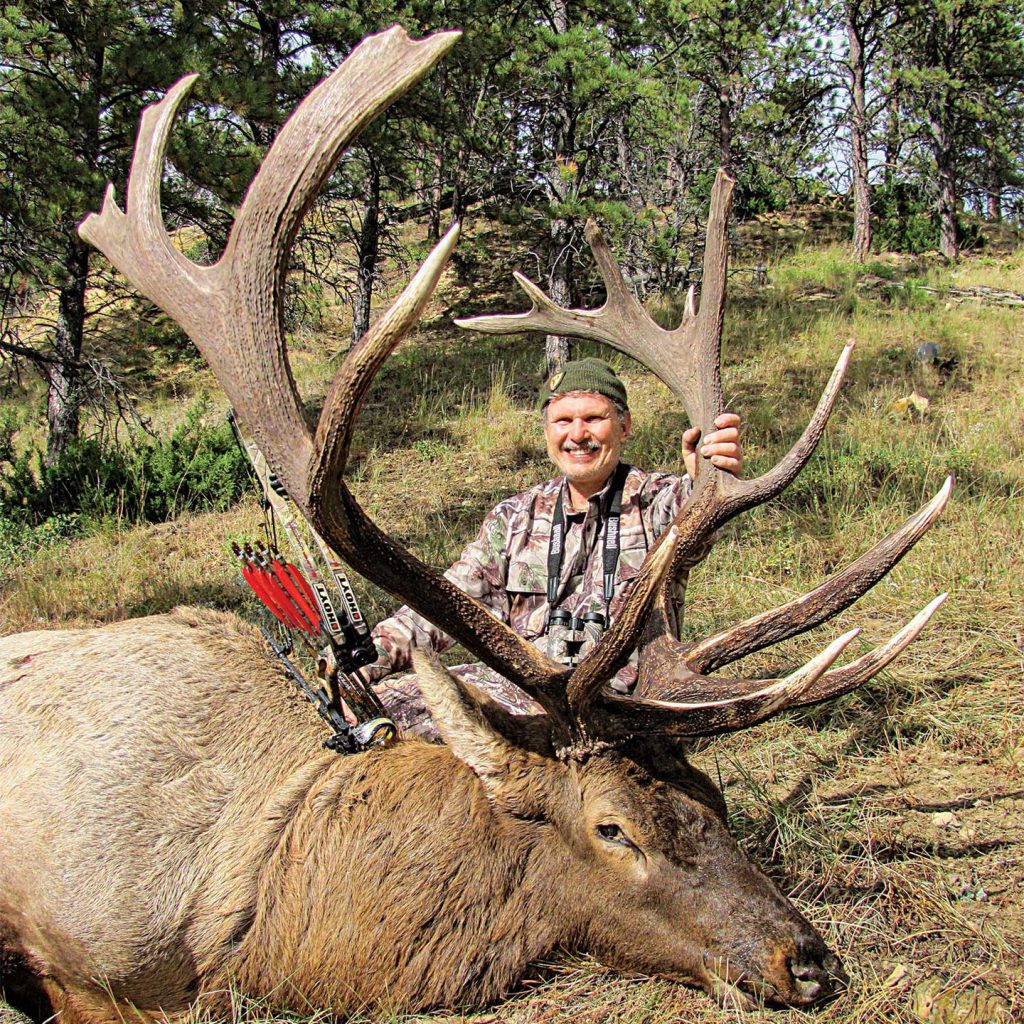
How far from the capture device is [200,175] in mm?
7902

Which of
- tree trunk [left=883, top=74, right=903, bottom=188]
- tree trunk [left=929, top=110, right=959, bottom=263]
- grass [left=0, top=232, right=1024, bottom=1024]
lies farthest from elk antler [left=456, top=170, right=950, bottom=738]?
tree trunk [left=883, top=74, right=903, bottom=188]

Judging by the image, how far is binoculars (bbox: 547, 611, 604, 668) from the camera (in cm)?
321

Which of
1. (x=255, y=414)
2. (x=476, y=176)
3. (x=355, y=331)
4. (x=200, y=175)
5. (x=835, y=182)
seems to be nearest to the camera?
(x=255, y=414)

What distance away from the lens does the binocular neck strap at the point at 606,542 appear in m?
3.51

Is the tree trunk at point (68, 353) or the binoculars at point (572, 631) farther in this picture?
the tree trunk at point (68, 353)

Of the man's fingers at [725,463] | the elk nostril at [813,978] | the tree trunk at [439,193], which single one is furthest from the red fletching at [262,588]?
the tree trunk at [439,193]

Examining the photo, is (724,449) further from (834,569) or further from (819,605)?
(834,569)

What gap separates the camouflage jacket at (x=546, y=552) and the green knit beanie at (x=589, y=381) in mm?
392

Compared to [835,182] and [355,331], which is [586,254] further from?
[835,182]

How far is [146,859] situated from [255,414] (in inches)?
49.8

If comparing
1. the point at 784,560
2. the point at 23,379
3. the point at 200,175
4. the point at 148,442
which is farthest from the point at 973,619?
the point at 23,379

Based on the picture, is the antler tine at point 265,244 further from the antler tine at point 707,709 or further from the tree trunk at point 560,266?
the tree trunk at point 560,266

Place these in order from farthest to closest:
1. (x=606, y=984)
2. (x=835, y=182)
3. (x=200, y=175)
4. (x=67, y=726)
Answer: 1. (x=835, y=182)
2. (x=200, y=175)
3. (x=67, y=726)
4. (x=606, y=984)

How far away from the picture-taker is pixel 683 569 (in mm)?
2986
